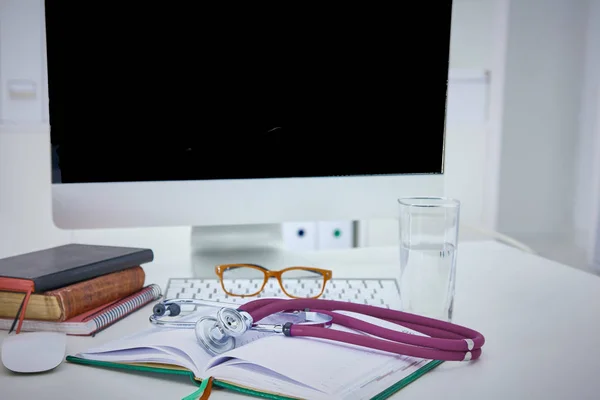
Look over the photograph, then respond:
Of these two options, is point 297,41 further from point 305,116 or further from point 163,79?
point 163,79

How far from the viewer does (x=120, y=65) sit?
856 millimetres

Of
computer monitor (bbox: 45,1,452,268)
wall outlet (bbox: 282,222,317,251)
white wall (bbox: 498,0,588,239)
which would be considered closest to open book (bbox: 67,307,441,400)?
computer monitor (bbox: 45,1,452,268)

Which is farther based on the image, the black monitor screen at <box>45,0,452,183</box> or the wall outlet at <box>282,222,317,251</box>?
Answer: the wall outlet at <box>282,222,317,251</box>

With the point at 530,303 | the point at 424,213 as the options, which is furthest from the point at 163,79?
the point at 530,303

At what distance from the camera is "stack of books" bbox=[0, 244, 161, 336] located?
0.61 metres

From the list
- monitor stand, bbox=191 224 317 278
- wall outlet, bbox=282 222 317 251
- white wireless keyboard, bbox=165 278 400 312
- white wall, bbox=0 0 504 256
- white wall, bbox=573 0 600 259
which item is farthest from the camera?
white wall, bbox=573 0 600 259

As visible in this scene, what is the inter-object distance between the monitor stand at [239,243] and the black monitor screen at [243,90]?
0.52ft

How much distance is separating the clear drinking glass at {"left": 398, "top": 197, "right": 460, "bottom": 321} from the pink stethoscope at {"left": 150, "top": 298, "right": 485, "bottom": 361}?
11 centimetres

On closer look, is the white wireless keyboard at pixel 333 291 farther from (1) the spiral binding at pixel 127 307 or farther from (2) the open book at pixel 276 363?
(2) the open book at pixel 276 363

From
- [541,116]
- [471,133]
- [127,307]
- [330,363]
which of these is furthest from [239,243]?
[541,116]

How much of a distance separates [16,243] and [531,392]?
126 centimetres

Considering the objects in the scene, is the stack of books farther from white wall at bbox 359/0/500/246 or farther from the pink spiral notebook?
white wall at bbox 359/0/500/246

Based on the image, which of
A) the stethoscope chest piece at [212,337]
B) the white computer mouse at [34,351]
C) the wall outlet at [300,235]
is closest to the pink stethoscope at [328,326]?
the stethoscope chest piece at [212,337]

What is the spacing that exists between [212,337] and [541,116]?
1890 millimetres
